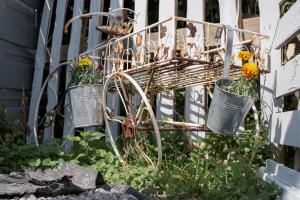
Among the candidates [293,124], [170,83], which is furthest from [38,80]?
[293,124]

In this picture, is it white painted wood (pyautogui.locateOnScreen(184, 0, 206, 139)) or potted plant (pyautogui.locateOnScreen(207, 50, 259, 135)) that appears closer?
potted plant (pyautogui.locateOnScreen(207, 50, 259, 135))

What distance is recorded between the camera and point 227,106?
2.70 meters

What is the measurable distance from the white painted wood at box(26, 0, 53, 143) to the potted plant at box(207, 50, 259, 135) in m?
2.27

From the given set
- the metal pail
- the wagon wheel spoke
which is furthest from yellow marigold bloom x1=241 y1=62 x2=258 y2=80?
the wagon wheel spoke

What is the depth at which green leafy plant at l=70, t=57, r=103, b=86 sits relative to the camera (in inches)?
139

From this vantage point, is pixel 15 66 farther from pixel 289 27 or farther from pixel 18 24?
pixel 289 27

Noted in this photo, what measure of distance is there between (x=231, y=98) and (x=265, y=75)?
726 millimetres

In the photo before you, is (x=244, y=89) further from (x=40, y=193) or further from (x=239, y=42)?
(x=40, y=193)

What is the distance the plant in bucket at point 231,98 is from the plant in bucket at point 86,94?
1066 millimetres

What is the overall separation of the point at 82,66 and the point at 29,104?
128cm

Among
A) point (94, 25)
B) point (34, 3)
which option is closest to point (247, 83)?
point (94, 25)

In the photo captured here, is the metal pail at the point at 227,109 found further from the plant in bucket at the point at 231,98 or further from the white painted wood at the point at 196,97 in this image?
the white painted wood at the point at 196,97

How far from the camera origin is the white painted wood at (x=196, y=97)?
146 inches

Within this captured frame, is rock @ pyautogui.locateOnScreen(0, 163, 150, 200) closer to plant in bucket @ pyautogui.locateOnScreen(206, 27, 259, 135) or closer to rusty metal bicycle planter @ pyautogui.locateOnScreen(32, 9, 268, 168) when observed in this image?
rusty metal bicycle planter @ pyautogui.locateOnScreen(32, 9, 268, 168)
